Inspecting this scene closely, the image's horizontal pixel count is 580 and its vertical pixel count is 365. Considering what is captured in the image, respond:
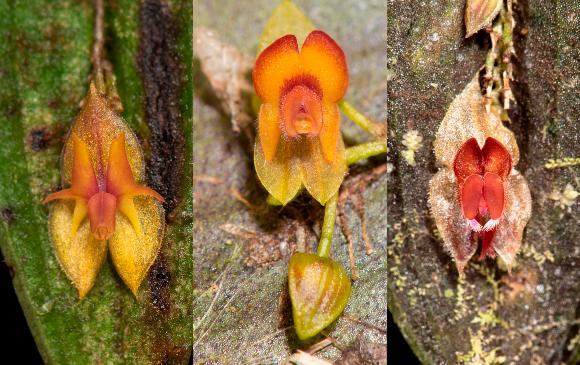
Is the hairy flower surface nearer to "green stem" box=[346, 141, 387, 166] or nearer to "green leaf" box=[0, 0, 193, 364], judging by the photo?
"green leaf" box=[0, 0, 193, 364]

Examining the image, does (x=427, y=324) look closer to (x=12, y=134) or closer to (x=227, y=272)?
(x=227, y=272)

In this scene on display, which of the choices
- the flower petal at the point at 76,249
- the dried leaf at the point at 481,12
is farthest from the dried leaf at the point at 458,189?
the flower petal at the point at 76,249

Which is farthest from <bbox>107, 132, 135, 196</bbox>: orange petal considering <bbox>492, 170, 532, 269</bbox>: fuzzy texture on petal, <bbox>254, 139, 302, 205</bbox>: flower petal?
<bbox>492, 170, 532, 269</bbox>: fuzzy texture on petal

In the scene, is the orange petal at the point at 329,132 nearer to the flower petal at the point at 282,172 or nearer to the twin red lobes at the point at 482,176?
the flower petal at the point at 282,172

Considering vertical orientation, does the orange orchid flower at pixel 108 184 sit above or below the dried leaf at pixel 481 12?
below

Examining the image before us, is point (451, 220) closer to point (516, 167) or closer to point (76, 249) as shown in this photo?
point (516, 167)

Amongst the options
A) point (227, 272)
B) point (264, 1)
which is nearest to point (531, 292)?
point (227, 272)
